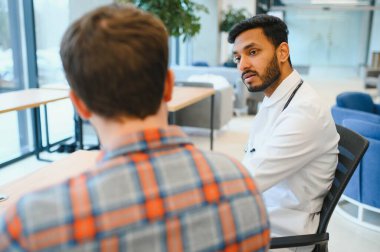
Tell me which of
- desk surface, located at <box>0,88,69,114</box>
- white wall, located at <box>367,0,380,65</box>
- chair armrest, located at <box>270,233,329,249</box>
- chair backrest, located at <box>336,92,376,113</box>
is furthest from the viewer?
white wall, located at <box>367,0,380,65</box>

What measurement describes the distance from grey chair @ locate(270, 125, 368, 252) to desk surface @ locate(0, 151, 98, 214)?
30.7 inches

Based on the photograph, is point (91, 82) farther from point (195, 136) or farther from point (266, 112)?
point (195, 136)

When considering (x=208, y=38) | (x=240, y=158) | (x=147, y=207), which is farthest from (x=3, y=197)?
(x=208, y=38)

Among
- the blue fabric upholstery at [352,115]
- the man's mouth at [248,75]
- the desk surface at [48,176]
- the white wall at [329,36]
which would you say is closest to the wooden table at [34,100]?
the desk surface at [48,176]

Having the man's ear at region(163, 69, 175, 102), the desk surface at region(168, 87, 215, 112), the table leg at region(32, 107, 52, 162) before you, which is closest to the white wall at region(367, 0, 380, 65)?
the desk surface at region(168, 87, 215, 112)

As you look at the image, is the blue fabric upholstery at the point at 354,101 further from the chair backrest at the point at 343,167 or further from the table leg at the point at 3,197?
the table leg at the point at 3,197

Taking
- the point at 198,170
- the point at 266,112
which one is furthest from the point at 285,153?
the point at 198,170

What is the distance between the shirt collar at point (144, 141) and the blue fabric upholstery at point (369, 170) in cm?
222

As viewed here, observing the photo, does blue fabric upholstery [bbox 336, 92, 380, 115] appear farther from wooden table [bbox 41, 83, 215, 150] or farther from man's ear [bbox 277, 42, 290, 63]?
man's ear [bbox 277, 42, 290, 63]

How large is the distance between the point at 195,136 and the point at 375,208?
9.35 ft

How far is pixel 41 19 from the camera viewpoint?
167 inches

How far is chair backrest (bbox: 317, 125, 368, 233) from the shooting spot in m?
1.23

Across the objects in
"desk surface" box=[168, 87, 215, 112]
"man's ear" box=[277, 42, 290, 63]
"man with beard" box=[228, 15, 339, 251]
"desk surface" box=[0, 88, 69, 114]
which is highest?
"man's ear" box=[277, 42, 290, 63]

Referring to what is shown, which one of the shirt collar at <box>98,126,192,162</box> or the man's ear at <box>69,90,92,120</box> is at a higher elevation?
the man's ear at <box>69,90,92,120</box>
